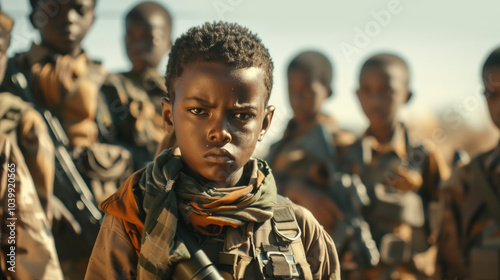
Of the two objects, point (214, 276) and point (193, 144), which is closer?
point (214, 276)

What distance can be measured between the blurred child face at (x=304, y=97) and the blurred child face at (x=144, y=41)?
58.2 inches

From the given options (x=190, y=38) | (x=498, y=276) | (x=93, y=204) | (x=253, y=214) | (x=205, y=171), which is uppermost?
(x=190, y=38)

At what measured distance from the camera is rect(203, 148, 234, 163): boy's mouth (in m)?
2.05

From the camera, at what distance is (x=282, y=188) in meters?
6.24

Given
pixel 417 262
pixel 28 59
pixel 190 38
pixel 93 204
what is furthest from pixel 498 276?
pixel 28 59

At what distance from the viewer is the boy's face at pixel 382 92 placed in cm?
629

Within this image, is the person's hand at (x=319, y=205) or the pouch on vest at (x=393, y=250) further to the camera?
the person's hand at (x=319, y=205)

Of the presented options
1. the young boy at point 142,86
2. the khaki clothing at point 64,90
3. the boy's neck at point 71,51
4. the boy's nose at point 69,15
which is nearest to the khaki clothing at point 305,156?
the young boy at point 142,86

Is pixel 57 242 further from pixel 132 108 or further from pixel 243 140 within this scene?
pixel 243 140

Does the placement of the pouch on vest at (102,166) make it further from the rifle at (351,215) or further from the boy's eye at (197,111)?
the boy's eye at (197,111)

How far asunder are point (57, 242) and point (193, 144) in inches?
122

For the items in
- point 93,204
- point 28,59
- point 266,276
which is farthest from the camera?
point 28,59

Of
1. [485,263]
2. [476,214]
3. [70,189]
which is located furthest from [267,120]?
[476,214]

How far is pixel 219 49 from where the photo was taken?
6.78 ft
